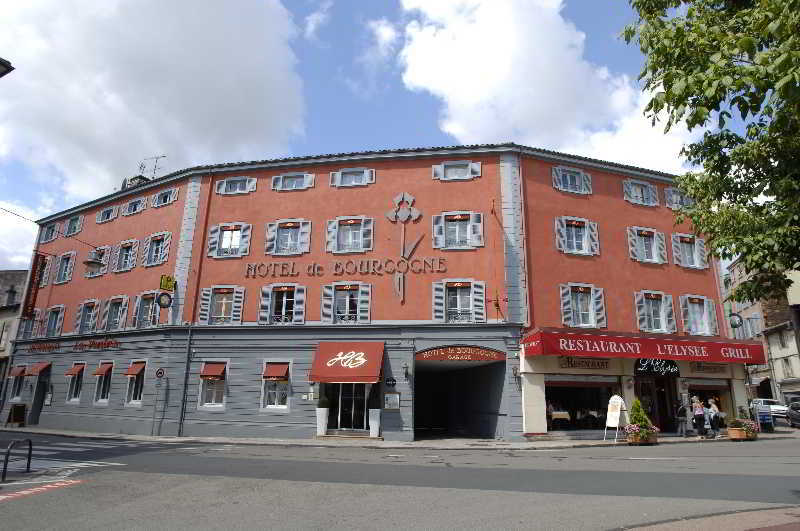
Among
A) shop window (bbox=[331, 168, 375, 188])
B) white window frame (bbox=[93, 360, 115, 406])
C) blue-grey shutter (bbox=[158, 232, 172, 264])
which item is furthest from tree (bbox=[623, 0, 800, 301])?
white window frame (bbox=[93, 360, 115, 406])

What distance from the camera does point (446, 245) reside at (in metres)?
23.3

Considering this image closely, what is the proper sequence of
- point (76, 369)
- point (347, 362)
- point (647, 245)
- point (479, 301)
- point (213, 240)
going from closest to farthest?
point (347, 362), point (479, 301), point (647, 245), point (213, 240), point (76, 369)

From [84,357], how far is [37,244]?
11.9 metres

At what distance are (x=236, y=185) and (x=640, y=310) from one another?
20733 mm

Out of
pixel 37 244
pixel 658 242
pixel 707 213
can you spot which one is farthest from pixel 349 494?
pixel 37 244

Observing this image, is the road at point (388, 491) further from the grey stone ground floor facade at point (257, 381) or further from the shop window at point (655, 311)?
the shop window at point (655, 311)

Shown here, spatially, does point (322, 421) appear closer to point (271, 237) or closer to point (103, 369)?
point (271, 237)

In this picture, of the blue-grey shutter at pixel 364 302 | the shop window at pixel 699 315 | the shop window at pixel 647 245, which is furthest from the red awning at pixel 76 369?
the shop window at pixel 699 315

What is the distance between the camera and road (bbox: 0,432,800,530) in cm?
741

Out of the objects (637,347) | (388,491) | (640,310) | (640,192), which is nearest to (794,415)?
(640,310)

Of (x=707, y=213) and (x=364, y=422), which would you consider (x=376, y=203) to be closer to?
(x=364, y=422)

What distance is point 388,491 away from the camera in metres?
9.34

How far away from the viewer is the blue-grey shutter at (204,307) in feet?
80.0

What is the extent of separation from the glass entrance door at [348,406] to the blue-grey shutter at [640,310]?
12817 mm
